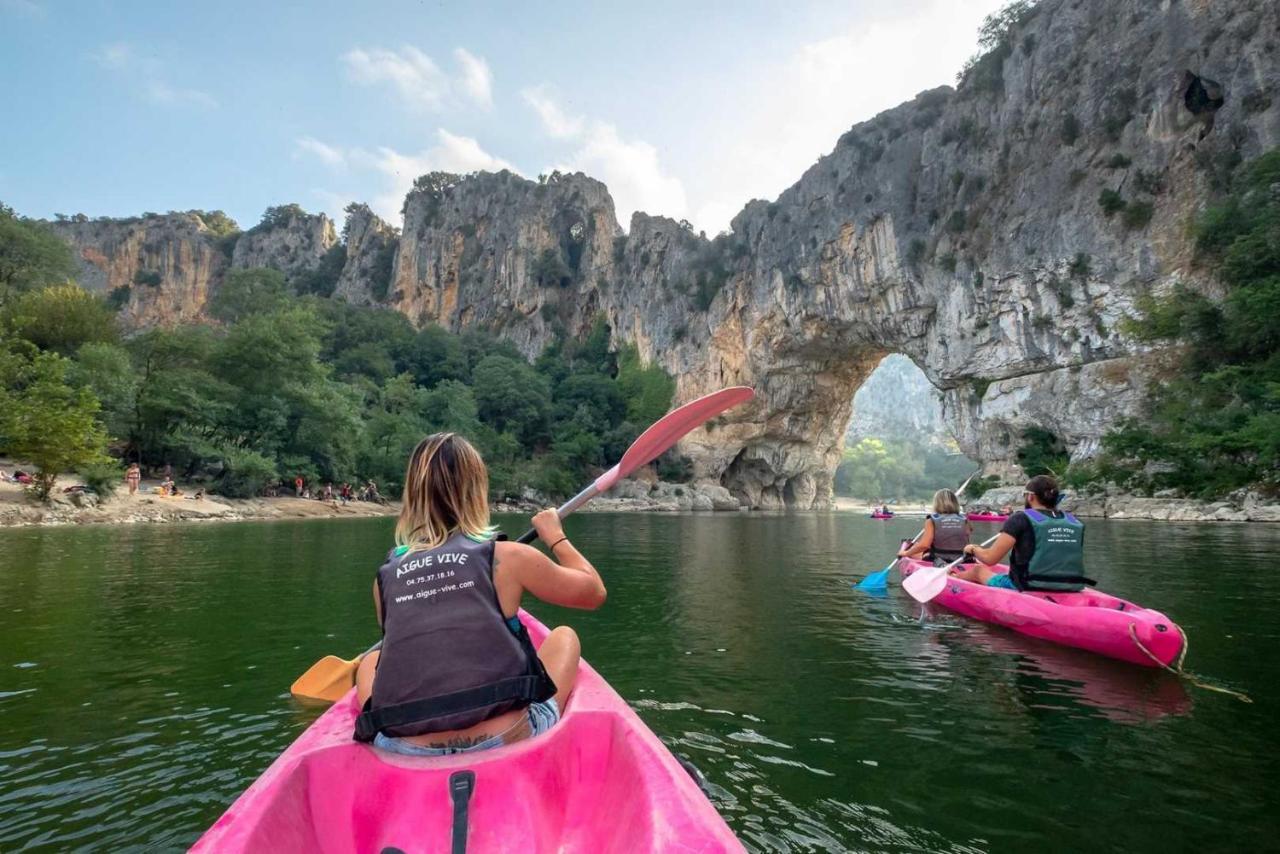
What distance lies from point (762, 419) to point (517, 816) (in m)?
42.6

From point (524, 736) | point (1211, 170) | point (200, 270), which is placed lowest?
point (524, 736)

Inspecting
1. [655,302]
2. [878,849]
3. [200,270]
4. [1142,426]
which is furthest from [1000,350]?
[200,270]

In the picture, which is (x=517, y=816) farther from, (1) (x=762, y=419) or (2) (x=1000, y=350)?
(1) (x=762, y=419)

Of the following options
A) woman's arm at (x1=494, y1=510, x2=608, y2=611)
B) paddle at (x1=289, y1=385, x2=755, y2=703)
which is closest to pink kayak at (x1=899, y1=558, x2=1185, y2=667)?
paddle at (x1=289, y1=385, x2=755, y2=703)

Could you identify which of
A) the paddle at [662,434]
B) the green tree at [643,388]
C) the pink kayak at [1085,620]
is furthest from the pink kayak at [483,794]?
the green tree at [643,388]

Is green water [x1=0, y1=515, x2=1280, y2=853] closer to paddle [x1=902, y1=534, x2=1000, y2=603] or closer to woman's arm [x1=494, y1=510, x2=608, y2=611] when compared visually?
paddle [x1=902, y1=534, x2=1000, y2=603]

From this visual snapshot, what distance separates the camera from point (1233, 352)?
20672 millimetres

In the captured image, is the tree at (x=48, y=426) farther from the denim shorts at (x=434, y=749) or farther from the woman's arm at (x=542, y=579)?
the woman's arm at (x=542, y=579)

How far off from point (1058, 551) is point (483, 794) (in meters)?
5.14

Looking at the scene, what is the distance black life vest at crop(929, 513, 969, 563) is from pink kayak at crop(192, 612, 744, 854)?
662cm

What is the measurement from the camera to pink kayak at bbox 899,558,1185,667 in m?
4.27

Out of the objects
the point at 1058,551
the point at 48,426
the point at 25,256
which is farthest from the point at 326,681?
the point at 25,256

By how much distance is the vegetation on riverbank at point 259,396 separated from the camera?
18.7 metres

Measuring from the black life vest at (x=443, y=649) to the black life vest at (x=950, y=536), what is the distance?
22.8 feet
